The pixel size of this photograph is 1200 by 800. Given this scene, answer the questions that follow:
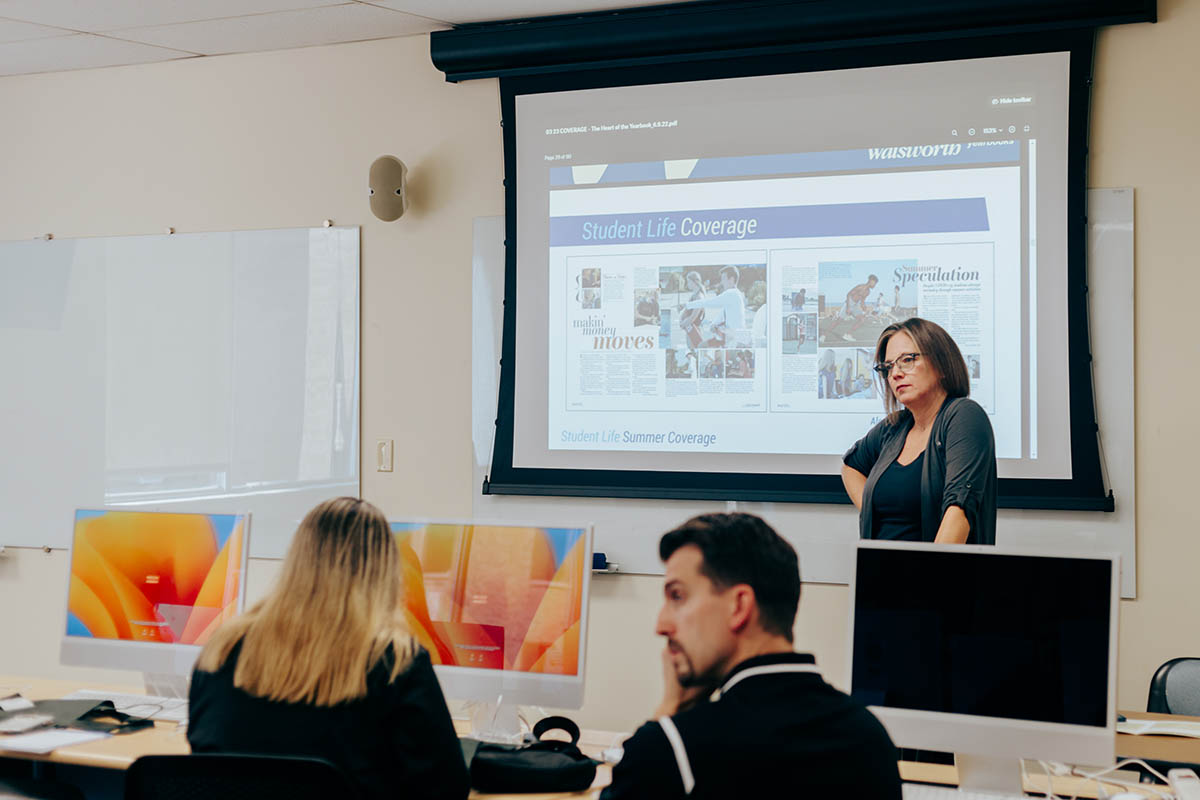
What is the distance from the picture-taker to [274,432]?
4273mm

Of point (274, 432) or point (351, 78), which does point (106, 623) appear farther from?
point (351, 78)

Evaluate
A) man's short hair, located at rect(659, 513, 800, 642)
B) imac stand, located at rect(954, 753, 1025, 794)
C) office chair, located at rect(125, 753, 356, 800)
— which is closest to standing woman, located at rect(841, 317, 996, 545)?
imac stand, located at rect(954, 753, 1025, 794)

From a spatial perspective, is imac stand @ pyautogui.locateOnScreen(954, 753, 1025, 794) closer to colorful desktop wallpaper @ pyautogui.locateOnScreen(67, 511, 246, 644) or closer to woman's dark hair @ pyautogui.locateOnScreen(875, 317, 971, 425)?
woman's dark hair @ pyautogui.locateOnScreen(875, 317, 971, 425)

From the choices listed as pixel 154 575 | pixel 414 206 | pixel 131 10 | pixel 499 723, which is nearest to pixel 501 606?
pixel 499 723

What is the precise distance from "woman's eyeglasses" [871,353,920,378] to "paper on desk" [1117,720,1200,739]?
99cm

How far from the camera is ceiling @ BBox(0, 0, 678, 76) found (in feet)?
12.3

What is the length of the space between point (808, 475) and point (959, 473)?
91 centimetres

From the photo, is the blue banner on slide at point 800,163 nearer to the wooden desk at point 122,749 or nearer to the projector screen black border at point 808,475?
the projector screen black border at point 808,475

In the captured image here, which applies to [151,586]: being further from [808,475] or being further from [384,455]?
[808,475]

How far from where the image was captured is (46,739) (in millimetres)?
2359

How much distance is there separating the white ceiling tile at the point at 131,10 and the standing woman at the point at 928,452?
2233mm

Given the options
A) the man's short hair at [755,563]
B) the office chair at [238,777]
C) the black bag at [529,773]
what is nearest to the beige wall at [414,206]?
the black bag at [529,773]

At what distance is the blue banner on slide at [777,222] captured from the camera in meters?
3.48

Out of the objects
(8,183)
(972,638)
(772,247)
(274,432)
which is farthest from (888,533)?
(8,183)
